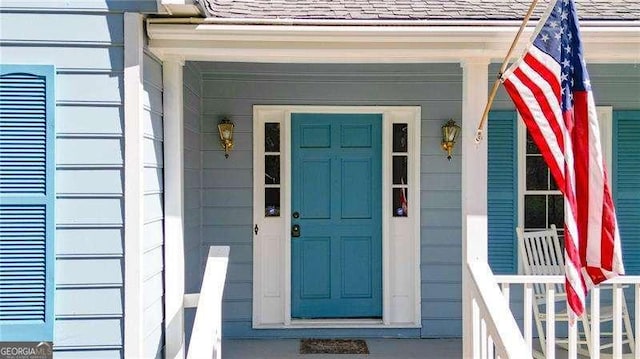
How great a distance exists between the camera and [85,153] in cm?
291

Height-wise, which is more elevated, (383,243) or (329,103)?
(329,103)

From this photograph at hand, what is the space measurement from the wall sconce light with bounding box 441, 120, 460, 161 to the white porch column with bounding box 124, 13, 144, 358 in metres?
2.61

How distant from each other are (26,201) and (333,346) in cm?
258

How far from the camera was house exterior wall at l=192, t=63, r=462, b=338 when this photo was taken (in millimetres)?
4715

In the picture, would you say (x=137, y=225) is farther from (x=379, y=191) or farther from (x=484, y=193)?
(x=379, y=191)

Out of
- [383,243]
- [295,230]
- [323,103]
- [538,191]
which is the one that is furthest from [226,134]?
[538,191]

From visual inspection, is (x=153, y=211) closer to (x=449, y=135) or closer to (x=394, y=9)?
(x=394, y=9)

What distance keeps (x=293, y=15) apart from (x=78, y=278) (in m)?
1.78

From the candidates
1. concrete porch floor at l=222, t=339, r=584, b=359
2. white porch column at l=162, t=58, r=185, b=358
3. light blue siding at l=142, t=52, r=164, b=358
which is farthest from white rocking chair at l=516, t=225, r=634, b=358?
light blue siding at l=142, t=52, r=164, b=358

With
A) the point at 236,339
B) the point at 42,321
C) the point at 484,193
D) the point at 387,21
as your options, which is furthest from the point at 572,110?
the point at 236,339

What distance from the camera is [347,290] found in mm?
4832

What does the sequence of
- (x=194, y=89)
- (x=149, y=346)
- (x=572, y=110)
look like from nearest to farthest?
(x=572, y=110)
(x=149, y=346)
(x=194, y=89)

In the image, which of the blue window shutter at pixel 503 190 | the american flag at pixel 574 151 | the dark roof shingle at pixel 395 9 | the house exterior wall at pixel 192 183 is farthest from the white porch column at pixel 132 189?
the blue window shutter at pixel 503 190

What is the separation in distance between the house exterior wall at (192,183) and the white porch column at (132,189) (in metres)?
1.06
